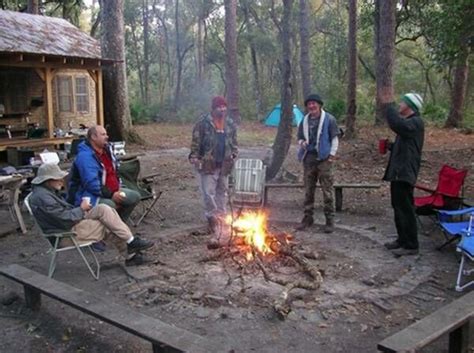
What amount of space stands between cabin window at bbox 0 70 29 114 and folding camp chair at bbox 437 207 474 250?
47.4 ft

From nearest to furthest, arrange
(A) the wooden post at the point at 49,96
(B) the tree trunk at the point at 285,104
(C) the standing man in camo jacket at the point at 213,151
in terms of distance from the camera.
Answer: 1. (C) the standing man in camo jacket at the point at 213,151
2. (B) the tree trunk at the point at 285,104
3. (A) the wooden post at the point at 49,96

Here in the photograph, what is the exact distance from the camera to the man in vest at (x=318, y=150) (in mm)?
6246

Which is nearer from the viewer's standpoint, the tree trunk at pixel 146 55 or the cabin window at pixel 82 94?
the cabin window at pixel 82 94

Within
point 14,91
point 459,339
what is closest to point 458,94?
point 14,91

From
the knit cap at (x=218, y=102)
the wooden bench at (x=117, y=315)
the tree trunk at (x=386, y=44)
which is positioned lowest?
the wooden bench at (x=117, y=315)

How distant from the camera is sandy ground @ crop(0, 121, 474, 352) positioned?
376cm

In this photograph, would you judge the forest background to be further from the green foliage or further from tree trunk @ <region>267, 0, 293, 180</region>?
tree trunk @ <region>267, 0, 293, 180</region>

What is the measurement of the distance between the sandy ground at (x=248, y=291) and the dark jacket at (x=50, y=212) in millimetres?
603

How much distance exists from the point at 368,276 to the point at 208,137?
8.49 ft

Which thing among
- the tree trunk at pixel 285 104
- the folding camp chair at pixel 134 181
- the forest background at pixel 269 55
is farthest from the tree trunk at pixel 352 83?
the folding camp chair at pixel 134 181

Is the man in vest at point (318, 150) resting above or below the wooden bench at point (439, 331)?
above

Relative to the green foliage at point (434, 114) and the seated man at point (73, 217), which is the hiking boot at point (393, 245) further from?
the green foliage at point (434, 114)

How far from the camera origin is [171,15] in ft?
121

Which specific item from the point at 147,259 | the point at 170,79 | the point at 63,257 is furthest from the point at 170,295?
the point at 170,79
